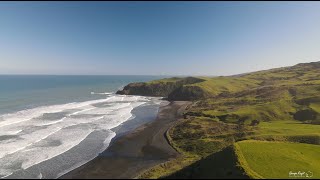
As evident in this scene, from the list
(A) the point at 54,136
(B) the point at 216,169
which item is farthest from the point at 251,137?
(A) the point at 54,136

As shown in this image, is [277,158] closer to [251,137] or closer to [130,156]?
[251,137]

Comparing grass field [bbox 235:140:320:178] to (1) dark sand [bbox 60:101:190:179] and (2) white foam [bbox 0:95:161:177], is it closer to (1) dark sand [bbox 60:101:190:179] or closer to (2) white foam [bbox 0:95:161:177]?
(1) dark sand [bbox 60:101:190:179]

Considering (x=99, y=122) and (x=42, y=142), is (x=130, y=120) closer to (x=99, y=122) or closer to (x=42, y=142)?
(x=99, y=122)

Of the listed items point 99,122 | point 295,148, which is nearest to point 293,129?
point 295,148

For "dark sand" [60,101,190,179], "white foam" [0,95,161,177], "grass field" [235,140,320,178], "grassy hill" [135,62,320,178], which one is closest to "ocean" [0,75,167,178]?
"white foam" [0,95,161,177]

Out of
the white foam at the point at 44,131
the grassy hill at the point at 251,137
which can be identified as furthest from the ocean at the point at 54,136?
the grassy hill at the point at 251,137

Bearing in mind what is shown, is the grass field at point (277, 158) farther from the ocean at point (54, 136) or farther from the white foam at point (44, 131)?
the white foam at point (44, 131)
